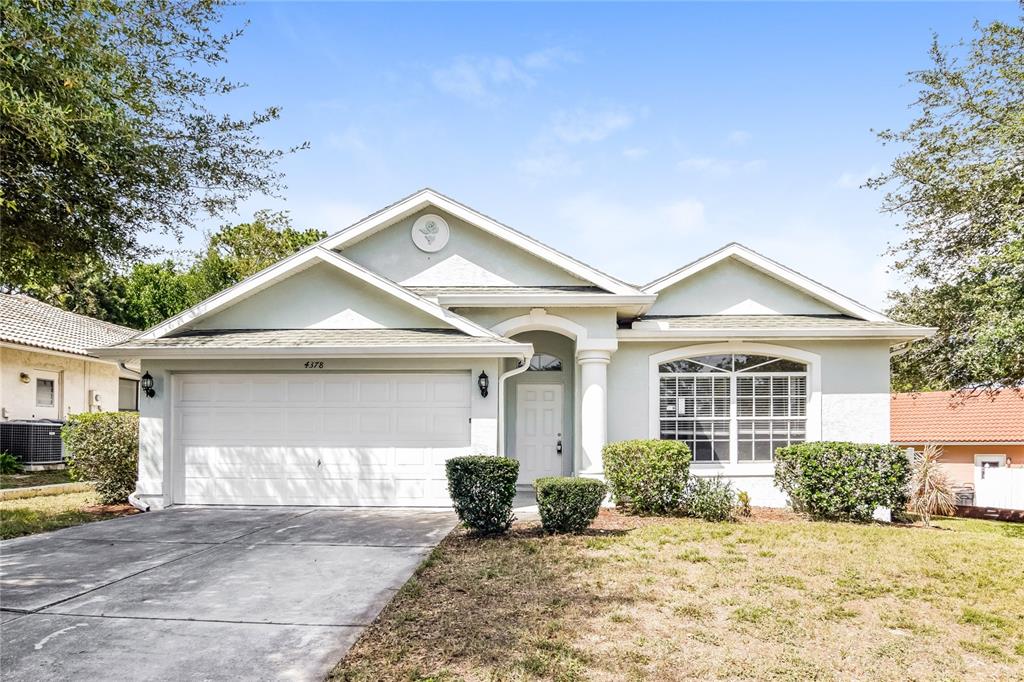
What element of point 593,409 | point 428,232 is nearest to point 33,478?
point 428,232

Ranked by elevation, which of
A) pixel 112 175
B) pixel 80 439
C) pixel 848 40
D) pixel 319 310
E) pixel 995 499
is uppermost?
pixel 848 40

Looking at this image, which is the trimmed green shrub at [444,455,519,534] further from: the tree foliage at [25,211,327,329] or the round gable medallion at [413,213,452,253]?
the tree foliage at [25,211,327,329]

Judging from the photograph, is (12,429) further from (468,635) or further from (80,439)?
(468,635)

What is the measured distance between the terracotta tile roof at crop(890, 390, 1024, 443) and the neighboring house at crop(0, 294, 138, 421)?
27.0 m

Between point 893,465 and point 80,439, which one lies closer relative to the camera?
point 893,465

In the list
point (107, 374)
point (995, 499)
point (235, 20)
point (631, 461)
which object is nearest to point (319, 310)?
point (235, 20)

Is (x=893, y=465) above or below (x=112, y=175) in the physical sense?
below

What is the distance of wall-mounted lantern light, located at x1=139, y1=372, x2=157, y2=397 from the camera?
11055mm

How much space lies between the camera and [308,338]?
1119 centimetres

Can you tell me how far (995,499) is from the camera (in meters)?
18.8

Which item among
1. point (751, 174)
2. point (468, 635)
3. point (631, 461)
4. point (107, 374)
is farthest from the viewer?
point (107, 374)

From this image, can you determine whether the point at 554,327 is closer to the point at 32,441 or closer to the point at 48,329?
the point at 32,441

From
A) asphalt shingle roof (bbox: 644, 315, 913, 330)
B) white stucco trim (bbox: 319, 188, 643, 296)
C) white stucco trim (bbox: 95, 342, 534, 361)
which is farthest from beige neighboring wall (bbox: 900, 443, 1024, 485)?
white stucco trim (bbox: 95, 342, 534, 361)

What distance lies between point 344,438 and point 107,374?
581 inches
